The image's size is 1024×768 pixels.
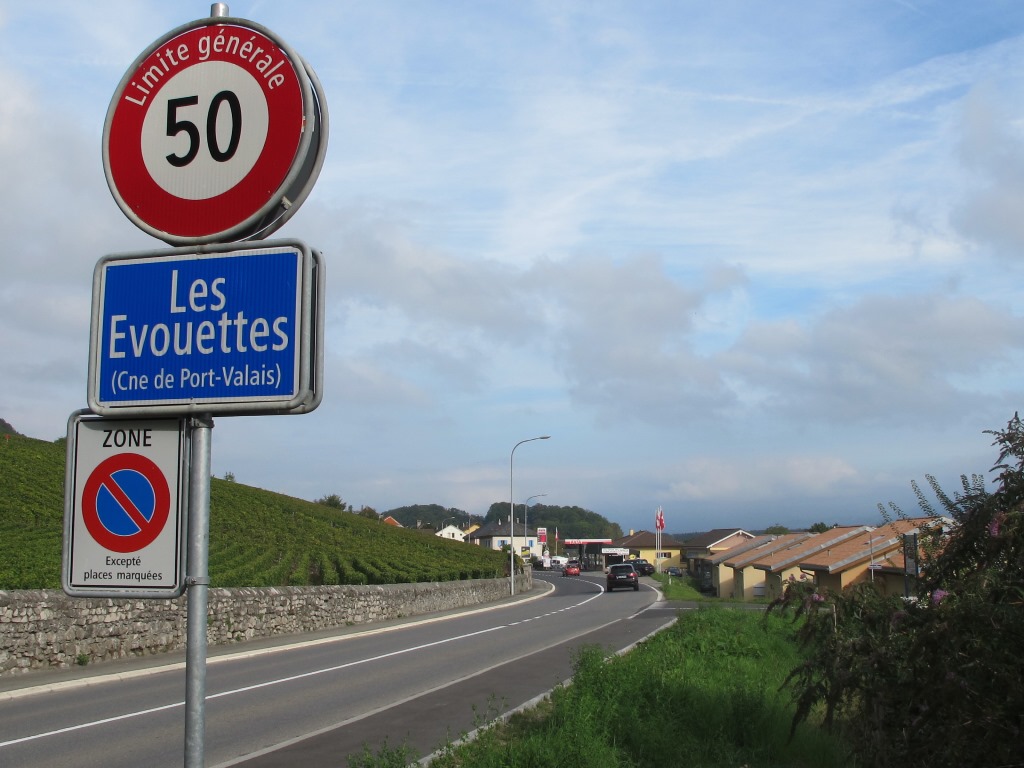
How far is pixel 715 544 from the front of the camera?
107 m

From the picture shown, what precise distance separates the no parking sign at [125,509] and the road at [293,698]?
270 inches

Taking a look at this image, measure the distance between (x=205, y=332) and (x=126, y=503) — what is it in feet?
1.53

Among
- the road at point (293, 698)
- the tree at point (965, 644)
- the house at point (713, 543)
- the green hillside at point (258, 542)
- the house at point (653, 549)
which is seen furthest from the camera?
the house at point (653, 549)

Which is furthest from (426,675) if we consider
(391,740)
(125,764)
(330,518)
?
(330,518)

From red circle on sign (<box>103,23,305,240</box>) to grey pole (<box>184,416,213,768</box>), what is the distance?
2.06 ft

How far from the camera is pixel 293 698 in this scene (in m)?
14.8

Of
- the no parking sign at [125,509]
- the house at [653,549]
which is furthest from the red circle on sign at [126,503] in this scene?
the house at [653,549]

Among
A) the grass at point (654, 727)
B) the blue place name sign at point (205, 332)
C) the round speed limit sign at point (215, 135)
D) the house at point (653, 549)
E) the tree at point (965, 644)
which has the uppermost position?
the round speed limit sign at point (215, 135)

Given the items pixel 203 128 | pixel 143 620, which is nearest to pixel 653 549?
pixel 143 620

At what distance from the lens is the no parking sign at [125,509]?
2.32m

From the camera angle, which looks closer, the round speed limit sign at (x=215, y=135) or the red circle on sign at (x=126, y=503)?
the red circle on sign at (x=126, y=503)

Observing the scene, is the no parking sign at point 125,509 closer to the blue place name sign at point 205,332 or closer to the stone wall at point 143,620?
the blue place name sign at point 205,332

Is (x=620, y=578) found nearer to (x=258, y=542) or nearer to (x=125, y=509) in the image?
(x=258, y=542)

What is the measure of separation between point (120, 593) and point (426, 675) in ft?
53.0
